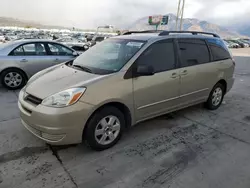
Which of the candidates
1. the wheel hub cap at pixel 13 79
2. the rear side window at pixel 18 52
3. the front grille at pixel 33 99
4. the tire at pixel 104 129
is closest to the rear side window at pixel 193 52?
the tire at pixel 104 129

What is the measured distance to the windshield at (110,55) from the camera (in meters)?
3.13

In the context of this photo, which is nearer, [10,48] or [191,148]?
[191,148]

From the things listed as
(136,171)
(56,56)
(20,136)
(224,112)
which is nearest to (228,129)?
(224,112)

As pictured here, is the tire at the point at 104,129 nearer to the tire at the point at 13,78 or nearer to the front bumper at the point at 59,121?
the front bumper at the point at 59,121

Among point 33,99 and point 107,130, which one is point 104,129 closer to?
point 107,130

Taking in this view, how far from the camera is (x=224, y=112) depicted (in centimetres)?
465

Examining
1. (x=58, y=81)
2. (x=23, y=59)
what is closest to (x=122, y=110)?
(x=58, y=81)

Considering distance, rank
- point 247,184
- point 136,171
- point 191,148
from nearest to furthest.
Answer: point 247,184 → point 136,171 → point 191,148

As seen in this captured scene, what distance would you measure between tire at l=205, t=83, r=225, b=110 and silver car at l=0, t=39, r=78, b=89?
4489 millimetres

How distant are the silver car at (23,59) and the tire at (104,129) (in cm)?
408

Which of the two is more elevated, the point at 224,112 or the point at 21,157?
the point at 21,157

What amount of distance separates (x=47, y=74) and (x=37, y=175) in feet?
5.15

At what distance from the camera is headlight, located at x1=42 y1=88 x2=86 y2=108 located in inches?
101

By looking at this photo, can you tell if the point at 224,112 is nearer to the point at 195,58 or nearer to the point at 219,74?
the point at 219,74
